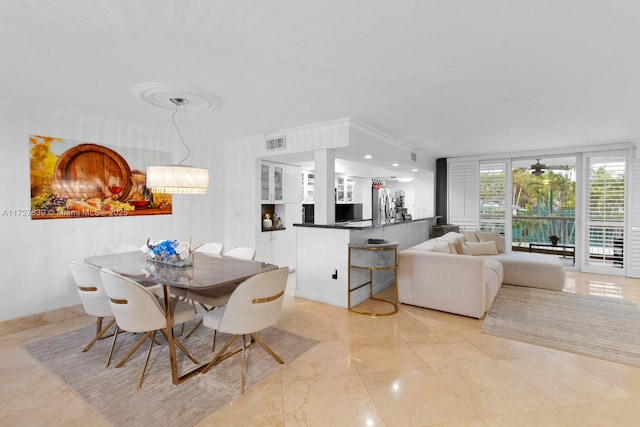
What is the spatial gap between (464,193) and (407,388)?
5693 millimetres

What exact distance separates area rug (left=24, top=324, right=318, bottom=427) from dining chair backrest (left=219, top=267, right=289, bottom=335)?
1.42ft

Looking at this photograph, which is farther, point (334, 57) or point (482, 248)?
point (482, 248)

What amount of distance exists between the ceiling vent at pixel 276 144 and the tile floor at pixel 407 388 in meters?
2.63

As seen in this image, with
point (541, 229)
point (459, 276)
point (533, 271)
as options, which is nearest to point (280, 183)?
point (459, 276)

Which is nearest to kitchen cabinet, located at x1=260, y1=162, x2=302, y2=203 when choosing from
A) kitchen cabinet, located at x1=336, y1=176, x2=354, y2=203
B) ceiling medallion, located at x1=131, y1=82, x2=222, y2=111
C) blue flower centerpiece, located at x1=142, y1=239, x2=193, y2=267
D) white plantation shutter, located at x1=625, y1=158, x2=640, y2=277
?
kitchen cabinet, located at x1=336, y1=176, x2=354, y2=203

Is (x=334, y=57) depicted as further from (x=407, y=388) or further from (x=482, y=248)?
(x=482, y=248)

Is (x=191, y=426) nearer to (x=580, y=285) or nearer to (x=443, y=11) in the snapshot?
(x=443, y=11)

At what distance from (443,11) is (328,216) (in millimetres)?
2887

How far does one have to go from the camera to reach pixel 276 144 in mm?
4793

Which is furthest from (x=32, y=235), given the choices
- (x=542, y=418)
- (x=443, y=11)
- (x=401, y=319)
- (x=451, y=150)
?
(x=451, y=150)

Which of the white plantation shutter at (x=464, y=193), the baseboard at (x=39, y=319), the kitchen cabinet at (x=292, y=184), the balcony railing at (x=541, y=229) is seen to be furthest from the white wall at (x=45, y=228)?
the balcony railing at (x=541, y=229)

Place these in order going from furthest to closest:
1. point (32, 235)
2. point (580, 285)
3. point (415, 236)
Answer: point (415, 236)
point (580, 285)
point (32, 235)

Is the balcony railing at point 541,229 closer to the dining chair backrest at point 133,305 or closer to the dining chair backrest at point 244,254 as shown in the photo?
the dining chair backrest at point 244,254

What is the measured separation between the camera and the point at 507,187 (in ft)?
21.8
